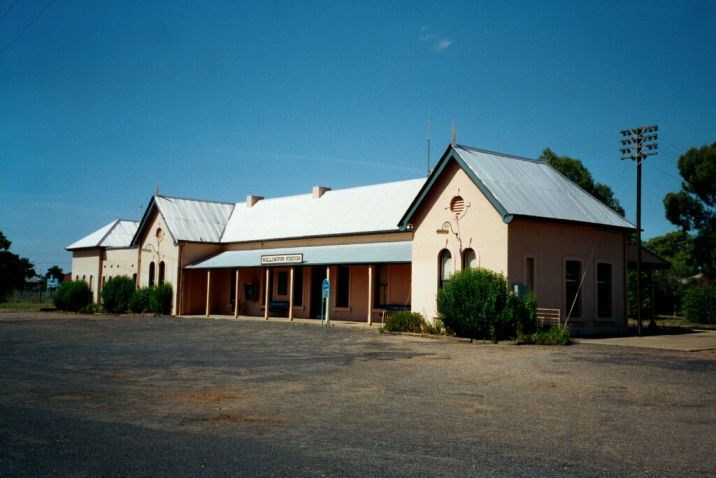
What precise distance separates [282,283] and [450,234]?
14.8 meters

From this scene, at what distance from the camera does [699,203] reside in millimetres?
42062

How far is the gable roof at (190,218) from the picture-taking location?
131ft

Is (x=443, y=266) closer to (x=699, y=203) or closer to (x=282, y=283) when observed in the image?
(x=282, y=283)

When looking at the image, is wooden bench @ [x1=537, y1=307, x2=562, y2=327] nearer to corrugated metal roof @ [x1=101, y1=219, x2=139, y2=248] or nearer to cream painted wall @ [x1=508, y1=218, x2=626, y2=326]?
cream painted wall @ [x1=508, y1=218, x2=626, y2=326]

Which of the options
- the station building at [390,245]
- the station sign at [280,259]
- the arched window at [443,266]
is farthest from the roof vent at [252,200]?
the arched window at [443,266]

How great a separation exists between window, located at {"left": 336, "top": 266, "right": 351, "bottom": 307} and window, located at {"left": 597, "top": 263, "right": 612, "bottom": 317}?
39.5ft

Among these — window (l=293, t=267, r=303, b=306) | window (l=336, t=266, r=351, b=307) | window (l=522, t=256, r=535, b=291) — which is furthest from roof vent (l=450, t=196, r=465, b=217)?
window (l=293, t=267, r=303, b=306)

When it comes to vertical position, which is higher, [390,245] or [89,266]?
[390,245]

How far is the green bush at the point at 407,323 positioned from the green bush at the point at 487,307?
2347mm

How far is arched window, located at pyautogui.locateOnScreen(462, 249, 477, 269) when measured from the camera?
76.2ft

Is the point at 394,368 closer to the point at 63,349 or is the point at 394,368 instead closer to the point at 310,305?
the point at 63,349

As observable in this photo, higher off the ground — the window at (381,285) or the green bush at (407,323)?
the window at (381,285)

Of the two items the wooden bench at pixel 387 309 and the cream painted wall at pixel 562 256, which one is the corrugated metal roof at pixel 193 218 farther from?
the cream painted wall at pixel 562 256

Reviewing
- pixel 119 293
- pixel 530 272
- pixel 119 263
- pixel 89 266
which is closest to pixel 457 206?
pixel 530 272
